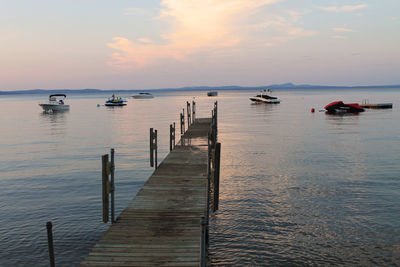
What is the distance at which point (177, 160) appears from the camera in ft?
58.2

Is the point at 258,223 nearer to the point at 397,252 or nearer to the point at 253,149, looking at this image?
the point at 397,252

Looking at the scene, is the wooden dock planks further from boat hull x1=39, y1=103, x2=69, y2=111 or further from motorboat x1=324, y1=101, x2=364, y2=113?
boat hull x1=39, y1=103, x2=69, y2=111

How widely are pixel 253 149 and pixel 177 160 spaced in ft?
38.9

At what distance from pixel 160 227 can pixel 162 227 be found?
5 cm

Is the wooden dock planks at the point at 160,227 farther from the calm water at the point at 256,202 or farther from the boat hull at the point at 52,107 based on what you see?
the boat hull at the point at 52,107

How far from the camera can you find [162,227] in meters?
8.98

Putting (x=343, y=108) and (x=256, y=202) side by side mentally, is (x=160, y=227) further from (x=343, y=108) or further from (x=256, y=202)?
(x=343, y=108)

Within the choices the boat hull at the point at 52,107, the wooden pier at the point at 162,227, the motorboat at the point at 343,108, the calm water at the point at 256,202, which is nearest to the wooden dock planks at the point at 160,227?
the wooden pier at the point at 162,227

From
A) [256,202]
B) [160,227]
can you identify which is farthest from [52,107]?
[160,227]

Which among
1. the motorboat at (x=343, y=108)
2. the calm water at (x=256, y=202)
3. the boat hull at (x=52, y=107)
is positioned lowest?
the calm water at (x=256, y=202)

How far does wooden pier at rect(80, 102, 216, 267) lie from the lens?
7336mm

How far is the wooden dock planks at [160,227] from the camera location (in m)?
7.38

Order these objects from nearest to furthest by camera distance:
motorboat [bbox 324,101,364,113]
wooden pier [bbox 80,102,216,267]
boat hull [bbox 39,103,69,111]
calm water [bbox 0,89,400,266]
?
1. wooden pier [bbox 80,102,216,267]
2. calm water [bbox 0,89,400,266]
3. motorboat [bbox 324,101,364,113]
4. boat hull [bbox 39,103,69,111]

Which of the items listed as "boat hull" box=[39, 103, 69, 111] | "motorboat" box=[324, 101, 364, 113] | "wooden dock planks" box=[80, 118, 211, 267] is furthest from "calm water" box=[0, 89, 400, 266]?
"boat hull" box=[39, 103, 69, 111]
